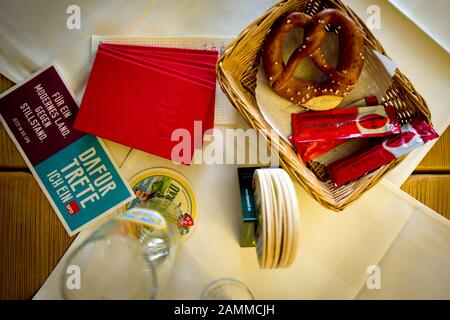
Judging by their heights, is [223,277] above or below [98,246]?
below

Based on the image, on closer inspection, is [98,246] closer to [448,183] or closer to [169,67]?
[169,67]

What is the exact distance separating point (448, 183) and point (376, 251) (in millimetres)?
232

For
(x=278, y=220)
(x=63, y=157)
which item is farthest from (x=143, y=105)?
(x=278, y=220)

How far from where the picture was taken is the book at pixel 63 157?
0.83 meters

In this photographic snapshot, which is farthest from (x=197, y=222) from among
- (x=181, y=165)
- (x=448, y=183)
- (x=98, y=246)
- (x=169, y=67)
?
(x=448, y=183)

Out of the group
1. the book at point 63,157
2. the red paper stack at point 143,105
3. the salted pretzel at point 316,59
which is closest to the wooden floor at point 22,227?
the book at point 63,157

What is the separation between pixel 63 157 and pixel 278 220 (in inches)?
19.5

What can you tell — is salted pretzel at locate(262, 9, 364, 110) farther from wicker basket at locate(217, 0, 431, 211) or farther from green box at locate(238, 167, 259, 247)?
green box at locate(238, 167, 259, 247)

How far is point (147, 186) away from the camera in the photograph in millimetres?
833

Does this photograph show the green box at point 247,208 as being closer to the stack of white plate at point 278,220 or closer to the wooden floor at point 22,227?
the stack of white plate at point 278,220

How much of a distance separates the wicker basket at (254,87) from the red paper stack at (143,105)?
79 millimetres

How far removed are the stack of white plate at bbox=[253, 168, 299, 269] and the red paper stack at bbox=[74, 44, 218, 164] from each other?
0.73ft

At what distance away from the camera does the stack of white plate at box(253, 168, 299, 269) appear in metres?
0.64

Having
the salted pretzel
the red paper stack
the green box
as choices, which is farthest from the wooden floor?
the salted pretzel
